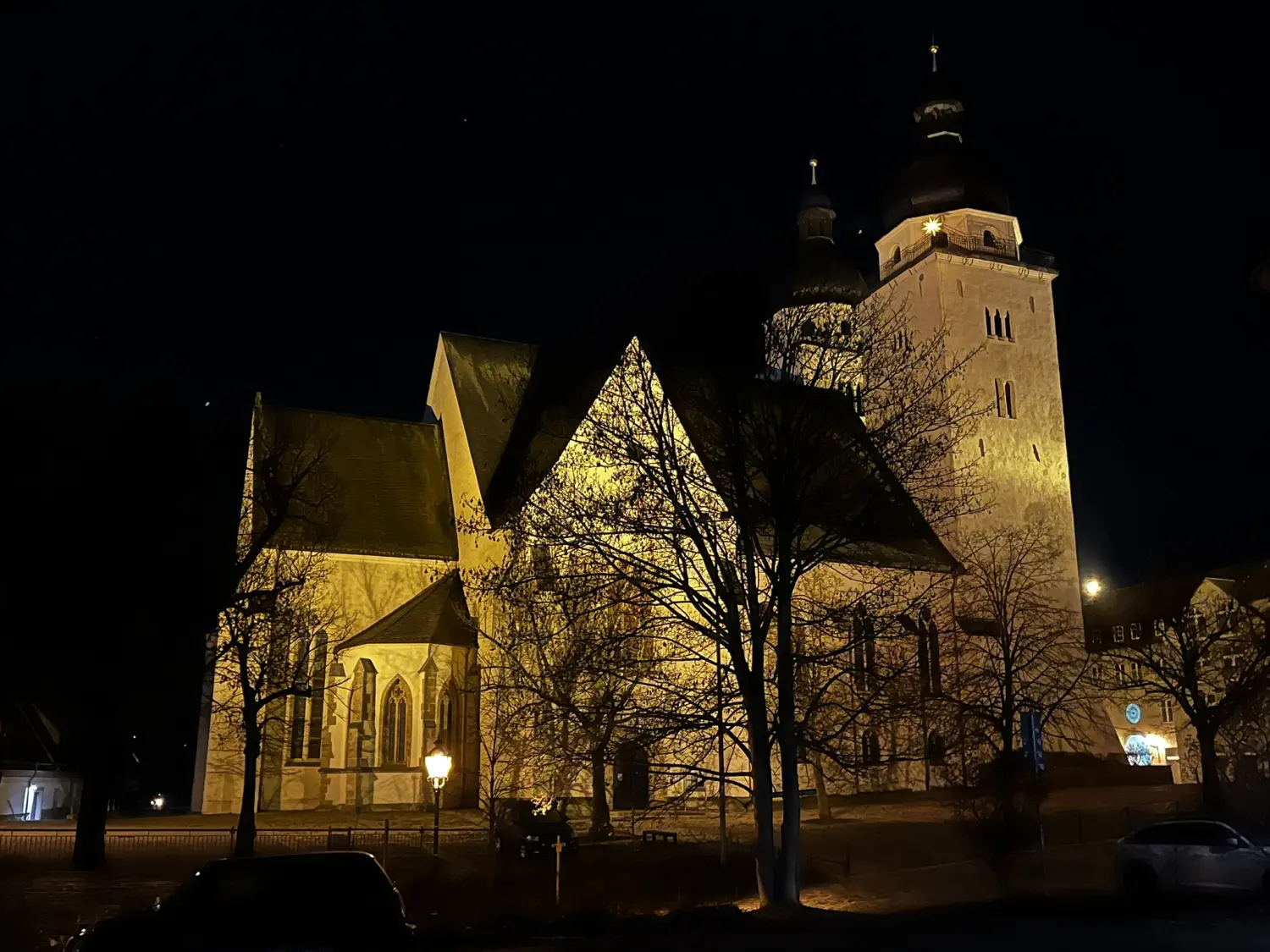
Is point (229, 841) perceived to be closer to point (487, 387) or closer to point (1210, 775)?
point (487, 387)

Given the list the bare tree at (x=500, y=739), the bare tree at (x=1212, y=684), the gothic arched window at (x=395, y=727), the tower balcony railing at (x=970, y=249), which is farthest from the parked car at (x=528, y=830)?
the tower balcony railing at (x=970, y=249)

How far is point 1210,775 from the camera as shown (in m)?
29.6

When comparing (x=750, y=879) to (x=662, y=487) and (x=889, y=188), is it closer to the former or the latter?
(x=662, y=487)

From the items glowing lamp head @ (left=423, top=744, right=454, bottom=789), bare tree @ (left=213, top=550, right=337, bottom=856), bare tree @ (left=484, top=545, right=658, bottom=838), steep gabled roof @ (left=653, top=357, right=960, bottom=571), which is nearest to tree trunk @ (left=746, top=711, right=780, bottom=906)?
bare tree @ (left=484, top=545, right=658, bottom=838)

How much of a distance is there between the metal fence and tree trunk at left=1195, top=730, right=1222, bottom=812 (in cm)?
1900

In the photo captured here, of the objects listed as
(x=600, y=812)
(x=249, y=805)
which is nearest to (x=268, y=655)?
(x=249, y=805)

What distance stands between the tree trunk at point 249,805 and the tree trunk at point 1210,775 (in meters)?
23.9

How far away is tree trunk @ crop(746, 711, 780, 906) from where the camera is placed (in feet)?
52.8

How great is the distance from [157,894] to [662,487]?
1087cm

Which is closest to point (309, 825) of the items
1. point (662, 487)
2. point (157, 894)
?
point (157, 894)

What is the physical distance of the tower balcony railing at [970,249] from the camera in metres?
43.7

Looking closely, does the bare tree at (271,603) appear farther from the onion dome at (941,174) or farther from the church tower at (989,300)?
the onion dome at (941,174)

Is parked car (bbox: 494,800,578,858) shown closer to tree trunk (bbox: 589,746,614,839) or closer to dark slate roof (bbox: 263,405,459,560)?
tree trunk (bbox: 589,746,614,839)

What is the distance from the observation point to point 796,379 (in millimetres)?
18047
